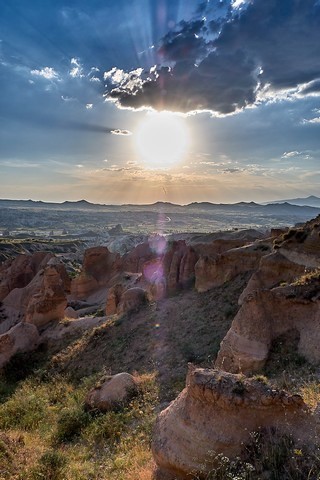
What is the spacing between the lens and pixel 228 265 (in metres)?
20.9

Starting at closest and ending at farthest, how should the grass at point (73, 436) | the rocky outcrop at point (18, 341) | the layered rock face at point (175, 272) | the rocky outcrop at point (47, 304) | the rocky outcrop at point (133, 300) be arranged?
1. the grass at point (73, 436)
2. the rocky outcrop at point (18, 341)
3. the rocky outcrop at point (133, 300)
4. the rocky outcrop at point (47, 304)
5. the layered rock face at point (175, 272)

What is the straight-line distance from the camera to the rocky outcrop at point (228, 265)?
2005cm

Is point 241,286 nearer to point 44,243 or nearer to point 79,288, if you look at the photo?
point 79,288

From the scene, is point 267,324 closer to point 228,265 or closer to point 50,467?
point 50,467

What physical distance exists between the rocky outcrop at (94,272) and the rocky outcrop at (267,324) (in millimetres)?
31000

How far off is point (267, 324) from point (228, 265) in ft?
29.8

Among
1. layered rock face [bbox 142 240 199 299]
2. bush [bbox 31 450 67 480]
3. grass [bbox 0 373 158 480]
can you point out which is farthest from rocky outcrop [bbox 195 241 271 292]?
bush [bbox 31 450 67 480]

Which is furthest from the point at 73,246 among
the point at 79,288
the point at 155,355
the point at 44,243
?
the point at 155,355

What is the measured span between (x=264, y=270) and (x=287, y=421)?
10.6 m

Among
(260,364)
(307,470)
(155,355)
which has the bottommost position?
(155,355)

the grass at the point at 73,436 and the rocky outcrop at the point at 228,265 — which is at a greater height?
the rocky outcrop at the point at 228,265

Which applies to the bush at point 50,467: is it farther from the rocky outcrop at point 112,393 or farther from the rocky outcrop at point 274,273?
the rocky outcrop at point 274,273

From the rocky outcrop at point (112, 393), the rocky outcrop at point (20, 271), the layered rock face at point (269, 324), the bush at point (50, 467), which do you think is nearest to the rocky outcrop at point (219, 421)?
the bush at point (50, 467)

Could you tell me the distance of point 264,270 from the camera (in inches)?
648
